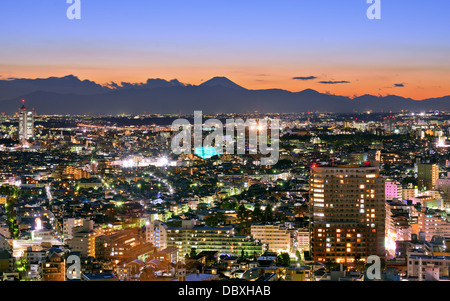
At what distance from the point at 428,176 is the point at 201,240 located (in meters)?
8.97

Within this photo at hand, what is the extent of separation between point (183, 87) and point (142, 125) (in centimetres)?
1294

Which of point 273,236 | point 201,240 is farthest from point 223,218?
point 201,240

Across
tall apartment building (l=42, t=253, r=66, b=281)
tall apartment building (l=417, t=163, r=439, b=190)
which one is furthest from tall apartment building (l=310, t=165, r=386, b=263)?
tall apartment building (l=417, t=163, r=439, b=190)

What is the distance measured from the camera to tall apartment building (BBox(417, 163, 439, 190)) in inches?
608

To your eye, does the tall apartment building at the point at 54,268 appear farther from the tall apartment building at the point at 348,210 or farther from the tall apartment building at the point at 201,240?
the tall apartment building at the point at 348,210

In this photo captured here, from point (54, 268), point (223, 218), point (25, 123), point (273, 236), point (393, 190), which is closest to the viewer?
point (54, 268)

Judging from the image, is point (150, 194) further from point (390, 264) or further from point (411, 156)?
point (411, 156)

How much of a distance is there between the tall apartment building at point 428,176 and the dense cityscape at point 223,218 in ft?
0.10

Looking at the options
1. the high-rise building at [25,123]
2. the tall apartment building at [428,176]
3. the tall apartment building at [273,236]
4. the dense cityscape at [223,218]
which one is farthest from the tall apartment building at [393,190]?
the high-rise building at [25,123]

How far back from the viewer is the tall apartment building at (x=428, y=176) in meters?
15.4

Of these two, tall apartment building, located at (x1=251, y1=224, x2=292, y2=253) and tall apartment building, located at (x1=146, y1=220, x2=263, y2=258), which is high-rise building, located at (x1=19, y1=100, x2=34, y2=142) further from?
tall apartment building, located at (x1=251, y1=224, x2=292, y2=253)

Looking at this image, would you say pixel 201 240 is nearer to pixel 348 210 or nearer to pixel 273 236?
pixel 273 236

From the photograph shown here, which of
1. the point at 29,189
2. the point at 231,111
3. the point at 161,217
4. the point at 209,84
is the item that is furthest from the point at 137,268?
the point at 231,111

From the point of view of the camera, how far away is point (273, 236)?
9031mm
